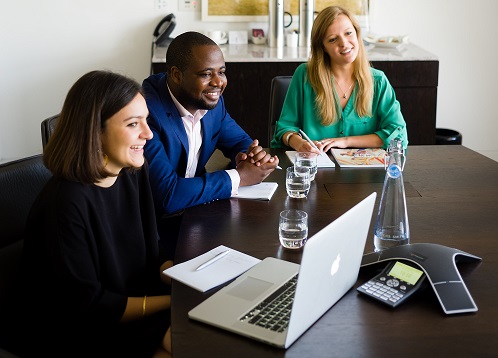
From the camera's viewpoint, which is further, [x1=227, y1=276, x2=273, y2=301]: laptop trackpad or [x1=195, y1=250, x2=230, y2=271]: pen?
[x1=195, y1=250, x2=230, y2=271]: pen

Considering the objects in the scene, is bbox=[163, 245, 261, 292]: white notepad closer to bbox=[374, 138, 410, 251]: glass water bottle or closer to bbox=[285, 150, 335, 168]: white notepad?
bbox=[374, 138, 410, 251]: glass water bottle

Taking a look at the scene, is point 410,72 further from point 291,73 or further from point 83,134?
point 83,134

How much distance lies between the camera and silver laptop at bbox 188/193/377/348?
125cm

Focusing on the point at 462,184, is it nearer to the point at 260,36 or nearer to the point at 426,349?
the point at 426,349

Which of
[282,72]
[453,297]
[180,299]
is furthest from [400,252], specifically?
[282,72]

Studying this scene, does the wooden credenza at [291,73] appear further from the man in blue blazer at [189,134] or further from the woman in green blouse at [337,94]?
the man in blue blazer at [189,134]

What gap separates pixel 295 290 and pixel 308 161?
1099 millimetres

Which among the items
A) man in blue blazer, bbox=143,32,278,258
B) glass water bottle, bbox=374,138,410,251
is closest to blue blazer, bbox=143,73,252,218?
man in blue blazer, bbox=143,32,278,258

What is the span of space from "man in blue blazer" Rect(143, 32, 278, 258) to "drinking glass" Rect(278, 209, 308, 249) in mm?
374

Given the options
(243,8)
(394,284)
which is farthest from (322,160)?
(243,8)

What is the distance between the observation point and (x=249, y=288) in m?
1.50

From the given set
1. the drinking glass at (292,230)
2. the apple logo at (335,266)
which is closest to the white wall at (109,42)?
the drinking glass at (292,230)

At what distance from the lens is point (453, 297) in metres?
1.44

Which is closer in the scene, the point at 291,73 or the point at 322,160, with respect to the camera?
the point at 322,160
